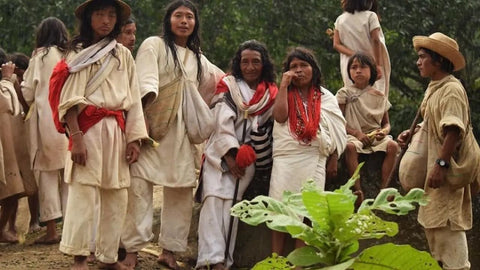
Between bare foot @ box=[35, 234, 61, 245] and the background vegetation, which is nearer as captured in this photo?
bare foot @ box=[35, 234, 61, 245]

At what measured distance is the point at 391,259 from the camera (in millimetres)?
4250

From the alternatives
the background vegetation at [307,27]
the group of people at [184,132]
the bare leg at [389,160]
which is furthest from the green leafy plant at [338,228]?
the background vegetation at [307,27]

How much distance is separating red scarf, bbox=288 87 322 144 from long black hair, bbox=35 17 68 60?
84.0 inches

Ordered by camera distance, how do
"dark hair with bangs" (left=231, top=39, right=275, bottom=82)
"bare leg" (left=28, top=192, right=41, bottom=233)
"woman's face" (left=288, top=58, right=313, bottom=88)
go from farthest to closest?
"bare leg" (left=28, top=192, right=41, bottom=233) < "dark hair with bangs" (left=231, top=39, right=275, bottom=82) < "woman's face" (left=288, top=58, right=313, bottom=88)

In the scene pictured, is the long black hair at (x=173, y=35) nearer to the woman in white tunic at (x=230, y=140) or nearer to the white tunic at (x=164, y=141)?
the white tunic at (x=164, y=141)

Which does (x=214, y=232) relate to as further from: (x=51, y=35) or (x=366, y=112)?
(x=51, y=35)

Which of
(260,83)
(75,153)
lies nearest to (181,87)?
(260,83)

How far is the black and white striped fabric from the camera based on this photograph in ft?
23.4

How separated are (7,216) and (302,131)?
2.89m

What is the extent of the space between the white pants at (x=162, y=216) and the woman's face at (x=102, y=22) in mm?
1077

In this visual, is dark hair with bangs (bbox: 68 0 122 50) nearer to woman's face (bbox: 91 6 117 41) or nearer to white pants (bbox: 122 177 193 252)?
woman's face (bbox: 91 6 117 41)

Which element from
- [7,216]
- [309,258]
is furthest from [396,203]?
[7,216]

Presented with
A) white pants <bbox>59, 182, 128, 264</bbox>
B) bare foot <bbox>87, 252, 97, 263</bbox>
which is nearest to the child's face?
white pants <bbox>59, 182, 128, 264</bbox>

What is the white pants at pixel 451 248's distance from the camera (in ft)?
21.4
